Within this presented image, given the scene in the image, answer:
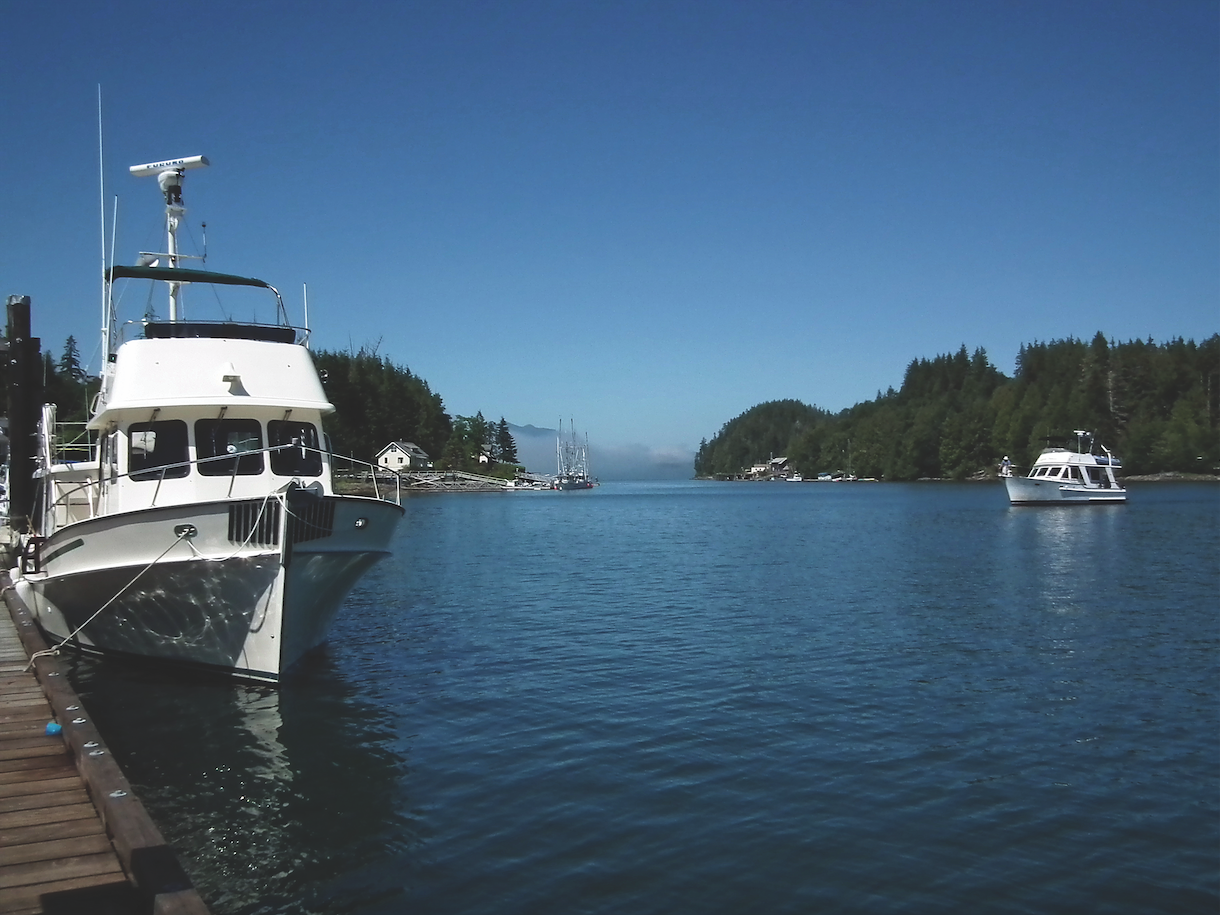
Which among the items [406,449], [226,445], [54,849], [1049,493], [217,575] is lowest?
[54,849]

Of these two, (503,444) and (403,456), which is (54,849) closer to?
(403,456)

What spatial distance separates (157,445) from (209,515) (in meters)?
2.14

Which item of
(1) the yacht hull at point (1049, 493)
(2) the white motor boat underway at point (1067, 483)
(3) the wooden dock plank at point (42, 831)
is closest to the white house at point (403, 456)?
(1) the yacht hull at point (1049, 493)

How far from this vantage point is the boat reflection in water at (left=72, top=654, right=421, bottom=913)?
27.0 ft

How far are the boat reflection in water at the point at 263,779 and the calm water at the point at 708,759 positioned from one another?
0.04 metres

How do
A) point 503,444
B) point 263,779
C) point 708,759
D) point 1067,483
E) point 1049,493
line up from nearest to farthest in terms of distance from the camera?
point 263,779
point 708,759
point 1049,493
point 1067,483
point 503,444

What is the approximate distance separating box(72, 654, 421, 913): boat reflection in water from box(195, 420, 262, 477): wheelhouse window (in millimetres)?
3211

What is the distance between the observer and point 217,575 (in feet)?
43.7

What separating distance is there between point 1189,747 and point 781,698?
5005 mm

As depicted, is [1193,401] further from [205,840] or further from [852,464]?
[205,840]

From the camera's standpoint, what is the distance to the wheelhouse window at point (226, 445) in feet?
48.0

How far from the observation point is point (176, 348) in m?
14.7

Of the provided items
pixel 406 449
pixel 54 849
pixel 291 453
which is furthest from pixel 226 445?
pixel 406 449

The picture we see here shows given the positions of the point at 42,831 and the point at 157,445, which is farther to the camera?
the point at 157,445
